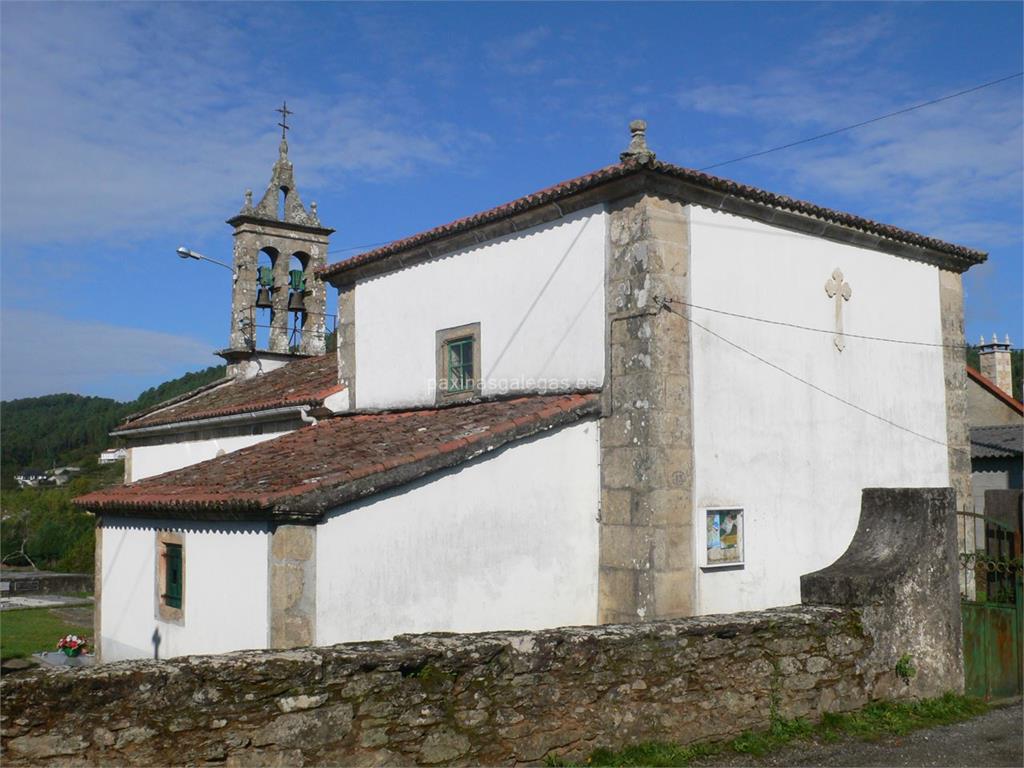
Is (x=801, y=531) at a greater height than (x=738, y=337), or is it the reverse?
(x=738, y=337)

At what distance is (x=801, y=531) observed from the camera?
10281mm

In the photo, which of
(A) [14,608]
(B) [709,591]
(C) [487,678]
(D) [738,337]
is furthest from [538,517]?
(A) [14,608]

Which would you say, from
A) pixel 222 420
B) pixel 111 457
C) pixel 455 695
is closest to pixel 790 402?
pixel 455 695

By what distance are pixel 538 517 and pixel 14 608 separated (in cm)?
1813

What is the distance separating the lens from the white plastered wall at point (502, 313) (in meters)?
9.99

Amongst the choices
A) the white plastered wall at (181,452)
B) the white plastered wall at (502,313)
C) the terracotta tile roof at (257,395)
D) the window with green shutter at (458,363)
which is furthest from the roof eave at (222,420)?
the window with green shutter at (458,363)

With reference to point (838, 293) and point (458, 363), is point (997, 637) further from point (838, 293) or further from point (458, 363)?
point (458, 363)

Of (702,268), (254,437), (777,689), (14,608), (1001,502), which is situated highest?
(702,268)

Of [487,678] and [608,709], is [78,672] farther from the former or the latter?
[608,709]

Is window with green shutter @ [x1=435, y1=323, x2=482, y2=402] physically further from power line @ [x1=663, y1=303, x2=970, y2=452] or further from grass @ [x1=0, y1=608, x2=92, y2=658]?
grass @ [x1=0, y1=608, x2=92, y2=658]

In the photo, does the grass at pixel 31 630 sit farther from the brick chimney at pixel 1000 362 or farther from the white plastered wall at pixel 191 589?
the brick chimney at pixel 1000 362

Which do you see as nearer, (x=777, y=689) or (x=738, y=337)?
(x=777, y=689)

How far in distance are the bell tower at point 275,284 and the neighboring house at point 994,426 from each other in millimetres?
14286

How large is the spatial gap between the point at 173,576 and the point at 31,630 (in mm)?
10605
